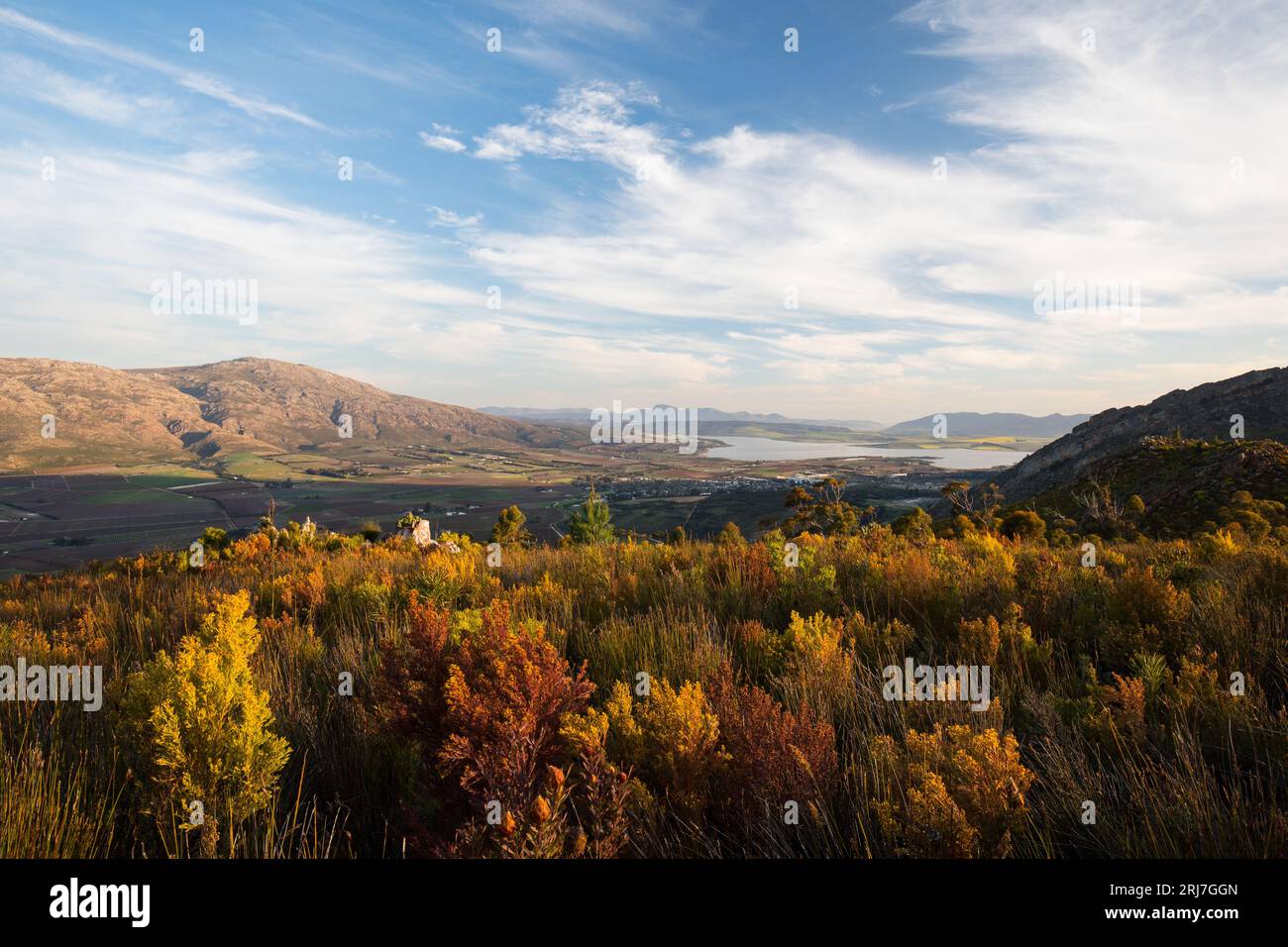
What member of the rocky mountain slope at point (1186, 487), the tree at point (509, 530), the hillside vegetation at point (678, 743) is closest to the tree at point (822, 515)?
the rocky mountain slope at point (1186, 487)

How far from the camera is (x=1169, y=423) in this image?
2247 cm

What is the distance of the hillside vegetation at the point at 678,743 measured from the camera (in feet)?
6.76

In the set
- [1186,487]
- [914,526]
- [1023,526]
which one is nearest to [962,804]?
[914,526]

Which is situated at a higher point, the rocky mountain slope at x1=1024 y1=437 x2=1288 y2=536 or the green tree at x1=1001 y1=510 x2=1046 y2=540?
the rocky mountain slope at x1=1024 y1=437 x2=1288 y2=536

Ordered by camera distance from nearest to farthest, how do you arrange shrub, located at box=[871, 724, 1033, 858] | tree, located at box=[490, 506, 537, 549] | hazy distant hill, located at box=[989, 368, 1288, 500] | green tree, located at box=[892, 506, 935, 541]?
shrub, located at box=[871, 724, 1033, 858], green tree, located at box=[892, 506, 935, 541], tree, located at box=[490, 506, 537, 549], hazy distant hill, located at box=[989, 368, 1288, 500]

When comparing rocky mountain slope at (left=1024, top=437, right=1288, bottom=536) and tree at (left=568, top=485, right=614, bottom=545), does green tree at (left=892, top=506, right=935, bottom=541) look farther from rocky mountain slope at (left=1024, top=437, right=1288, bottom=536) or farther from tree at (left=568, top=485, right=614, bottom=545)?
tree at (left=568, top=485, right=614, bottom=545)

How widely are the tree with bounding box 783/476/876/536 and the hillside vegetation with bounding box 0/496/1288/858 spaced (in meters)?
6.59

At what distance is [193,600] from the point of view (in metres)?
6.23

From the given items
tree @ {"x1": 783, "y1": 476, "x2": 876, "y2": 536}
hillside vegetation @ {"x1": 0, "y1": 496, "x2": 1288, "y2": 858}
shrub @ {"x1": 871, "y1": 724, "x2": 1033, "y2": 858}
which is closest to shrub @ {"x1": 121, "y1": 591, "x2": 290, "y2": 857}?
hillside vegetation @ {"x1": 0, "y1": 496, "x2": 1288, "y2": 858}

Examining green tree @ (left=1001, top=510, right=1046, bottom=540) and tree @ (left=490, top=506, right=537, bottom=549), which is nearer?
green tree @ (left=1001, top=510, right=1046, bottom=540)

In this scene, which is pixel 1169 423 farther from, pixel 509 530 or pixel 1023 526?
pixel 509 530

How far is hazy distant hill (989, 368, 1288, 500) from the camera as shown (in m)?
19.5
